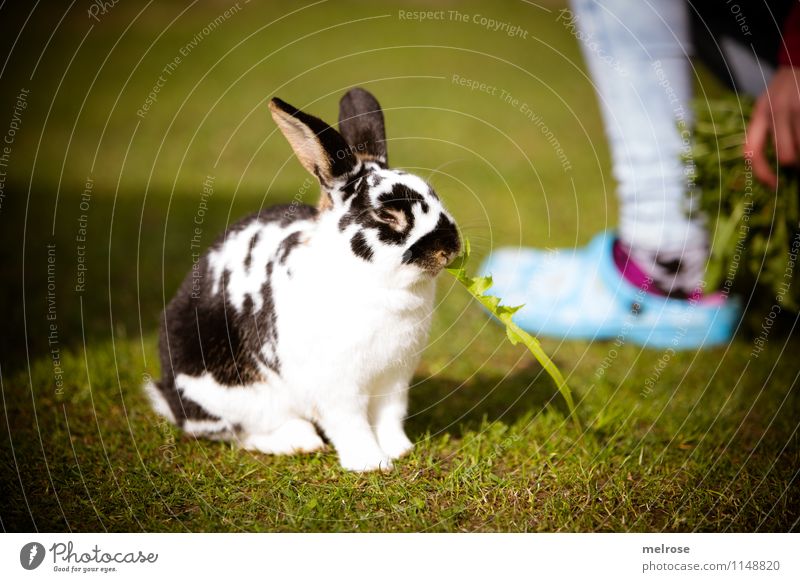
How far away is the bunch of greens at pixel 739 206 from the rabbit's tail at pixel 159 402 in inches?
105

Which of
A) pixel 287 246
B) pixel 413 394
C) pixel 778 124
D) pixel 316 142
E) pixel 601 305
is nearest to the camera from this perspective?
pixel 316 142

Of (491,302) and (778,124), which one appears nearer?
(491,302)

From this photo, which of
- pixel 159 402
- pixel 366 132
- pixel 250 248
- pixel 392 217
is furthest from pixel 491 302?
pixel 159 402

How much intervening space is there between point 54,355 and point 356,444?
1.85m

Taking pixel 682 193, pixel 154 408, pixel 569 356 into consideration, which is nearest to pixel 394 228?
pixel 154 408

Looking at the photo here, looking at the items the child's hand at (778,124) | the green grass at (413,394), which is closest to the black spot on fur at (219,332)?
the green grass at (413,394)

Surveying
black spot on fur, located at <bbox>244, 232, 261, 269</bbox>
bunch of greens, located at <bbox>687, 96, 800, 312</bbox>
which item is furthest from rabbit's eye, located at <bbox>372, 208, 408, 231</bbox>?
bunch of greens, located at <bbox>687, 96, 800, 312</bbox>

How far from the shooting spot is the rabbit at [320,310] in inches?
94.2

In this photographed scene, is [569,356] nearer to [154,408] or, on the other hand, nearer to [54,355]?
[154,408]

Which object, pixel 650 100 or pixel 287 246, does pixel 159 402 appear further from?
pixel 650 100

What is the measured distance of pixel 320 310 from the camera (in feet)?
8.26

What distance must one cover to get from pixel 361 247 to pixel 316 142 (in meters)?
0.37

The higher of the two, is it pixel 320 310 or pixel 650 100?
pixel 650 100

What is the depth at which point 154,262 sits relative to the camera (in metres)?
4.88
